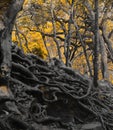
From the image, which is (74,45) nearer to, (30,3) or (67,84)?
(30,3)

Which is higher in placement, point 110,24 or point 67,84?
point 67,84

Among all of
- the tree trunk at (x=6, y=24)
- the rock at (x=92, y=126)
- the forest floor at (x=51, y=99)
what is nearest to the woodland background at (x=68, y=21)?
the forest floor at (x=51, y=99)

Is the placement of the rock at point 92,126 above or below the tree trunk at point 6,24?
below

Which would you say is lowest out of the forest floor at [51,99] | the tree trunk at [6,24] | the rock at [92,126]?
the rock at [92,126]

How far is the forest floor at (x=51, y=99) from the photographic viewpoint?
28.3 ft

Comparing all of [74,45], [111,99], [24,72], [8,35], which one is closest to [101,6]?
[74,45]

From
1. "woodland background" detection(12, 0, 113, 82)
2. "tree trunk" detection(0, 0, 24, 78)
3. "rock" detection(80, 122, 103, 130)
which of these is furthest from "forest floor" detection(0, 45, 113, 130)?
"woodland background" detection(12, 0, 113, 82)

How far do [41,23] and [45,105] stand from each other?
38.0 feet

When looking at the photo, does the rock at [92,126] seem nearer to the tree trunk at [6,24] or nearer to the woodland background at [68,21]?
the tree trunk at [6,24]

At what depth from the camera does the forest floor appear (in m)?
8.62

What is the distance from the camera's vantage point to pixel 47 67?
1150cm

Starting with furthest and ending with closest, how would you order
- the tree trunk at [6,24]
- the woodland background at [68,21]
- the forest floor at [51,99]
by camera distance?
the woodland background at [68,21]
the forest floor at [51,99]
the tree trunk at [6,24]

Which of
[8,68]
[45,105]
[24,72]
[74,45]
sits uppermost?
[8,68]

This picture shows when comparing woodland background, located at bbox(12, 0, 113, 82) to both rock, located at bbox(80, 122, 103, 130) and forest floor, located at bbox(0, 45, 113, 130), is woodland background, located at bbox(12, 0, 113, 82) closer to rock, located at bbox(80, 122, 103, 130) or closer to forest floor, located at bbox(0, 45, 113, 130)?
forest floor, located at bbox(0, 45, 113, 130)
